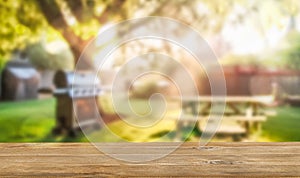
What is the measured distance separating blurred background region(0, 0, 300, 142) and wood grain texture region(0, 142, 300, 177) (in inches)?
71.5

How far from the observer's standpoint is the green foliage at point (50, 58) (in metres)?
4.23

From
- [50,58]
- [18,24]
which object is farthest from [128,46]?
[18,24]

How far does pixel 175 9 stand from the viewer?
4230 millimetres

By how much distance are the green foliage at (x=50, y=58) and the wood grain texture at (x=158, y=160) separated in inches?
84.3

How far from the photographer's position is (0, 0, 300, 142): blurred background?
13.3 ft

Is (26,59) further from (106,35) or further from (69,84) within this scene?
(106,35)

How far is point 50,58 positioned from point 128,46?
3.23 feet

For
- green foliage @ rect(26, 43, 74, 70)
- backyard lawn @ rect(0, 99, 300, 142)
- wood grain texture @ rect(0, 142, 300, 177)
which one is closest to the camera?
wood grain texture @ rect(0, 142, 300, 177)

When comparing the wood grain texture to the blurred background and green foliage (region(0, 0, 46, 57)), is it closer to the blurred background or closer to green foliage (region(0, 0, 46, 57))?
the blurred background

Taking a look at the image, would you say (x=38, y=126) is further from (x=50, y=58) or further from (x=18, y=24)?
(x=18, y=24)

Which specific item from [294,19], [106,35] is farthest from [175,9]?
[106,35]

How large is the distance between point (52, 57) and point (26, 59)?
275 mm

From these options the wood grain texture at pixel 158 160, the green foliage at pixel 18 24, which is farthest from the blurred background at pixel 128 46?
the wood grain texture at pixel 158 160

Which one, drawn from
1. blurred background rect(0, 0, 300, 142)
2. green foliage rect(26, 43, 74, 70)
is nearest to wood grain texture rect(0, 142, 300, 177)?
blurred background rect(0, 0, 300, 142)
